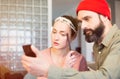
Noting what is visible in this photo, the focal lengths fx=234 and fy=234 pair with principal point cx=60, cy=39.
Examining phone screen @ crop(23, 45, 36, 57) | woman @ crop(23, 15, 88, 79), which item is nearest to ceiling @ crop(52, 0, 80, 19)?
woman @ crop(23, 15, 88, 79)

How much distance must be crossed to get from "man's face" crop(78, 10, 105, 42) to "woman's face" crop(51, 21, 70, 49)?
0.31 meters

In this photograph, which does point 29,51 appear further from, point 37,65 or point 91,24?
point 91,24

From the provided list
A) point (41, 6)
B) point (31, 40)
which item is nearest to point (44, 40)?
point (31, 40)

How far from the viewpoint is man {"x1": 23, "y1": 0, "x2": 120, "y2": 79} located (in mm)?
621

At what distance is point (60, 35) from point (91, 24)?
0.37m

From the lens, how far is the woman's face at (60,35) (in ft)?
3.80

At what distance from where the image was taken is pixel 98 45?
94 centimetres

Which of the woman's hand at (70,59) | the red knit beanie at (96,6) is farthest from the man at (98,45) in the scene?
the woman's hand at (70,59)

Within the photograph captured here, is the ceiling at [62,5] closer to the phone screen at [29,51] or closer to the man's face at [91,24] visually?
the man's face at [91,24]

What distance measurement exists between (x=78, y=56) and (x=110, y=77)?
526 millimetres

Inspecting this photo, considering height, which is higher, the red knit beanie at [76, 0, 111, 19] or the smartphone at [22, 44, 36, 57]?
the red knit beanie at [76, 0, 111, 19]

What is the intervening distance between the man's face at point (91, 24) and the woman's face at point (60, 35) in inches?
12.3

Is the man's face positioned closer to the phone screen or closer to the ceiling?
the phone screen

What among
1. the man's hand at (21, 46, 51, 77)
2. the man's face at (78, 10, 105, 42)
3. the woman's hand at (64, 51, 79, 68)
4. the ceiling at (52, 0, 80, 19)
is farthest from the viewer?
the ceiling at (52, 0, 80, 19)
